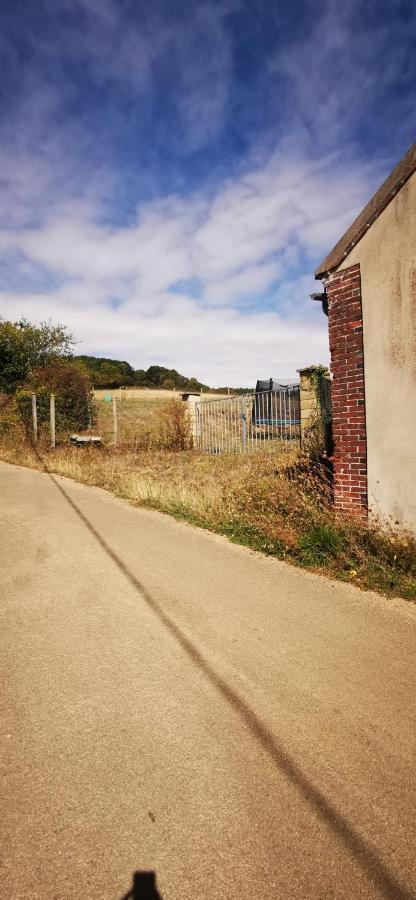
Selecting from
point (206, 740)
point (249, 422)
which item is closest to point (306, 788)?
point (206, 740)

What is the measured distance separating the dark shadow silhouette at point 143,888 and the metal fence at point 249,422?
11.5 metres

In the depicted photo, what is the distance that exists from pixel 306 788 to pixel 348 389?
4.22 metres

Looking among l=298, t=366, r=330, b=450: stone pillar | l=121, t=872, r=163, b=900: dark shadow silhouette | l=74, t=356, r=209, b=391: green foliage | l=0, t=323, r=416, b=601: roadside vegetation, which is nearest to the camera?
l=121, t=872, r=163, b=900: dark shadow silhouette

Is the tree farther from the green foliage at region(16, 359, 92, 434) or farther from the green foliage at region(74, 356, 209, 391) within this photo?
the green foliage at region(74, 356, 209, 391)

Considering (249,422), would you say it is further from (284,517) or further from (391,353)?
(391,353)

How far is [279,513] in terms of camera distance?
5.67 metres

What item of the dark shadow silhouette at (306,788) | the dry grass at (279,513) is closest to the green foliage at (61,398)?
the dry grass at (279,513)

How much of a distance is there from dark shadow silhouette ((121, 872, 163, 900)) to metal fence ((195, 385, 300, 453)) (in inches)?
451

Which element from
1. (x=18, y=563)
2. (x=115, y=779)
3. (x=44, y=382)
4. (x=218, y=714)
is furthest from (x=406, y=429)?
(x=44, y=382)

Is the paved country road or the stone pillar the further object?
the stone pillar

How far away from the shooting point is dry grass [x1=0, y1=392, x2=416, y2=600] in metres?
4.30

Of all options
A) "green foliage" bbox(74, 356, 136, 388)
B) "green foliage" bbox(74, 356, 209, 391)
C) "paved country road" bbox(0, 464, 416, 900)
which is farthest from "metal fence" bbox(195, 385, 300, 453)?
"green foliage" bbox(74, 356, 209, 391)

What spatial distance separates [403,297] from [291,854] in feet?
15.8

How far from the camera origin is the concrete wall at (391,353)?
182 inches
